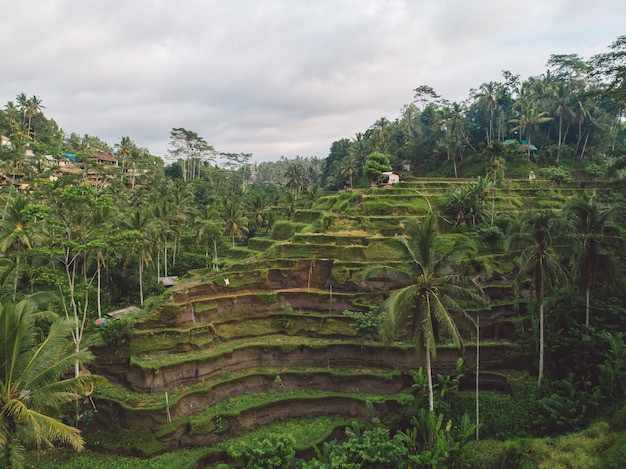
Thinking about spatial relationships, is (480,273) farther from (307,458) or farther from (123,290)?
(123,290)

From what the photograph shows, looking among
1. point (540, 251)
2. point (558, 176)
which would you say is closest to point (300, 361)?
point (540, 251)

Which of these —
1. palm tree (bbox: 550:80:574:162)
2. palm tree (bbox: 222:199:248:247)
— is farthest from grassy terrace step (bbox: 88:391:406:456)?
palm tree (bbox: 550:80:574:162)

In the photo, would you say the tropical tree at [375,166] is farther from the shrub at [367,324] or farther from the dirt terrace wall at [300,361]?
the dirt terrace wall at [300,361]

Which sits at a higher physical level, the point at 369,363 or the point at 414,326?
the point at 414,326

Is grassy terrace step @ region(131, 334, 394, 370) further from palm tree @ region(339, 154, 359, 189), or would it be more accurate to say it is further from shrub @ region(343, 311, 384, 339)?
palm tree @ region(339, 154, 359, 189)

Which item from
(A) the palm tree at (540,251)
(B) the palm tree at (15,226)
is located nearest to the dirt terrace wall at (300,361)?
(A) the palm tree at (540,251)

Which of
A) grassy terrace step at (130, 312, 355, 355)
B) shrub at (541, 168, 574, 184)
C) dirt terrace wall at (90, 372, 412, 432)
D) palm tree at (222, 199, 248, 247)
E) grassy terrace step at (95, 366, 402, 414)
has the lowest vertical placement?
dirt terrace wall at (90, 372, 412, 432)

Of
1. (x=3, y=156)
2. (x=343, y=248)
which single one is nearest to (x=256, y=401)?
(x=343, y=248)
